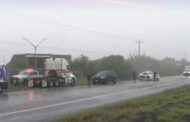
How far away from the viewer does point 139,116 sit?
606 inches

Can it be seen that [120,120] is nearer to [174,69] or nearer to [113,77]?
[113,77]

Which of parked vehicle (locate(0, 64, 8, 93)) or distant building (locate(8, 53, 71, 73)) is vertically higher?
distant building (locate(8, 53, 71, 73))

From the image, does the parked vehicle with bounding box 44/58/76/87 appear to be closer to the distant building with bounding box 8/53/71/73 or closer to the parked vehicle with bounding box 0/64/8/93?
the distant building with bounding box 8/53/71/73

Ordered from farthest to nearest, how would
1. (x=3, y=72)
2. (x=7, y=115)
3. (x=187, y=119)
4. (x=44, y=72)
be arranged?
(x=44, y=72), (x=3, y=72), (x=7, y=115), (x=187, y=119)

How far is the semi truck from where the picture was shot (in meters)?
45.1

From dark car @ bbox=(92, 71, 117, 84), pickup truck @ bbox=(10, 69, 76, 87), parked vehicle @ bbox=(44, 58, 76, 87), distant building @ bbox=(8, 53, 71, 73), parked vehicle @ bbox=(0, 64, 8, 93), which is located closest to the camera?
parked vehicle @ bbox=(0, 64, 8, 93)

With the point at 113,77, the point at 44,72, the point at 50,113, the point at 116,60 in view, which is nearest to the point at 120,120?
the point at 50,113

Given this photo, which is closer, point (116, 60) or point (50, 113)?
point (50, 113)

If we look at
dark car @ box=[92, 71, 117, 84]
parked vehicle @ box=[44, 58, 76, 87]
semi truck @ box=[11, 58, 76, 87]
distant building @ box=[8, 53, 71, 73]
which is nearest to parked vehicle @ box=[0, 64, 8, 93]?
semi truck @ box=[11, 58, 76, 87]

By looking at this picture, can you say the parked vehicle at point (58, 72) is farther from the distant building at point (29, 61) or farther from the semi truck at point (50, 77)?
the distant building at point (29, 61)

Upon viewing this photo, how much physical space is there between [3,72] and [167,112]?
20041 millimetres

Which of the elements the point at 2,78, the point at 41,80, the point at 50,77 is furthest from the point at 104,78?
the point at 2,78

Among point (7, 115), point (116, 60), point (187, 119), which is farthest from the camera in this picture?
point (116, 60)

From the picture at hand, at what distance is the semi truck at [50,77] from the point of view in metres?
45.1
